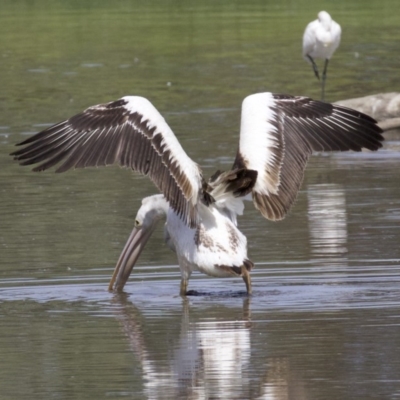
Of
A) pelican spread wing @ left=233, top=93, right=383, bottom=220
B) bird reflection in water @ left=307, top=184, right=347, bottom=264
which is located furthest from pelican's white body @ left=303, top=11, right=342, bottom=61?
pelican spread wing @ left=233, top=93, right=383, bottom=220

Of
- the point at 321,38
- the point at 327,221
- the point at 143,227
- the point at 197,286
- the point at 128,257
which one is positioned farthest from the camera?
the point at 321,38

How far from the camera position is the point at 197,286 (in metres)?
10.2

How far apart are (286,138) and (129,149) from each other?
117 cm

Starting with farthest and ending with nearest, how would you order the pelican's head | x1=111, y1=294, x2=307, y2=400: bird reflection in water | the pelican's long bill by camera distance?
the pelican's head → the pelican's long bill → x1=111, y1=294, x2=307, y2=400: bird reflection in water

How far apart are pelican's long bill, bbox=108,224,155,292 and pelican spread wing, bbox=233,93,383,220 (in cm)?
103

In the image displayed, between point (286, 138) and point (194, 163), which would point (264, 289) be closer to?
point (194, 163)

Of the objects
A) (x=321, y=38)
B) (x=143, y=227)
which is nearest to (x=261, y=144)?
(x=143, y=227)

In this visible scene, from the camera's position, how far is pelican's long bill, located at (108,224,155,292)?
1007 centimetres

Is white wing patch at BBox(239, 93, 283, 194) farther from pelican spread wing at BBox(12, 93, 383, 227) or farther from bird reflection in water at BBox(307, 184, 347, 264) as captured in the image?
bird reflection in water at BBox(307, 184, 347, 264)

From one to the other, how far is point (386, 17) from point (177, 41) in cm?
679

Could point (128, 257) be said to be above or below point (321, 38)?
below

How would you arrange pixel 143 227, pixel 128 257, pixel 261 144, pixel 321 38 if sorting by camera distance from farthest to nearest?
pixel 321 38 < pixel 143 227 < pixel 128 257 < pixel 261 144

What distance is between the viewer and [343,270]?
10.2 m

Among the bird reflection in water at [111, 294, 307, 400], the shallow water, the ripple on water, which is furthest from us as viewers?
the ripple on water
